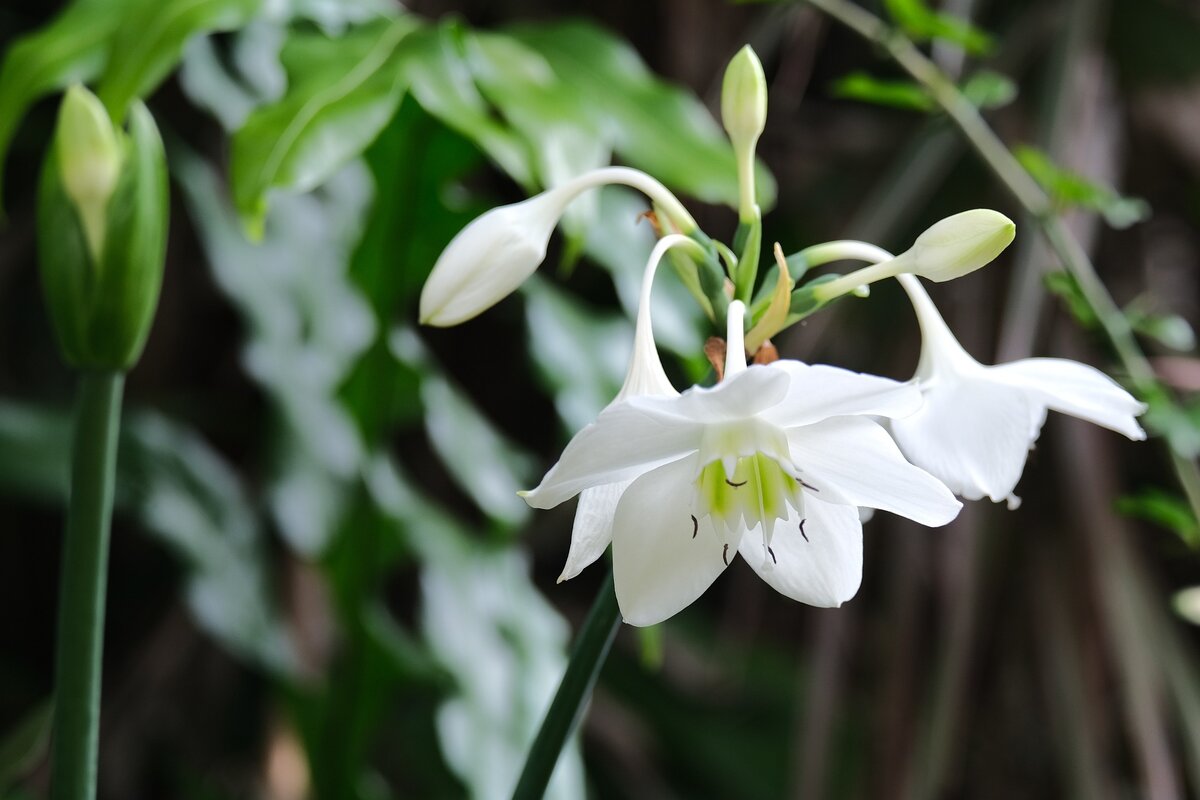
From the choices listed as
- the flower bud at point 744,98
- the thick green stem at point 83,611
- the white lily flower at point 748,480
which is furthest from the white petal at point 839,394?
the thick green stem at point 83,611

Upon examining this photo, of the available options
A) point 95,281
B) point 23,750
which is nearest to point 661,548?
point 95,281

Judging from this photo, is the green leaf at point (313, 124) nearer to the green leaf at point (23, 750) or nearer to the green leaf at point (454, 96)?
the green leaf at point (454, 96)

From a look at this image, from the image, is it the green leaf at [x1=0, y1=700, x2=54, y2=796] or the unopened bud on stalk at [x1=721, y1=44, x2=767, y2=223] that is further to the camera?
the green leaf at [x1=0, y1=700, x2=54, y2=796]

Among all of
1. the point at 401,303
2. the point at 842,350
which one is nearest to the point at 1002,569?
the point at 842,350

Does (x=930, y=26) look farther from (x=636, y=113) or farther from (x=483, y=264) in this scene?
(x=483, y=264)

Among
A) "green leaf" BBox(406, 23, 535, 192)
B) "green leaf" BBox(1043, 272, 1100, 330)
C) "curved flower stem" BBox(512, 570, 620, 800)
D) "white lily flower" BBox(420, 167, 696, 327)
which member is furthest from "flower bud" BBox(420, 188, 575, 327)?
"green leaf" BBox(1043, 272, 1100, 330)

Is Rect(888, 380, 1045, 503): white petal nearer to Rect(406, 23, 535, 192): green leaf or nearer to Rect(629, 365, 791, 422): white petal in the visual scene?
Rect(629, 365, 791, 422): white petal
